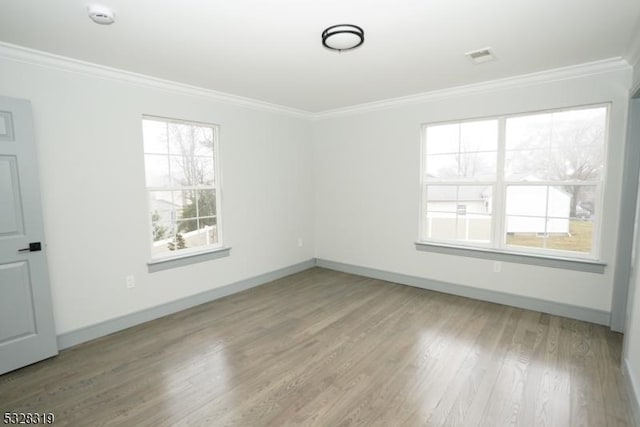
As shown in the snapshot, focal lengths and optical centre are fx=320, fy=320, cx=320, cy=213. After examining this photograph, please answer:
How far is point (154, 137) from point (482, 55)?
3400mm

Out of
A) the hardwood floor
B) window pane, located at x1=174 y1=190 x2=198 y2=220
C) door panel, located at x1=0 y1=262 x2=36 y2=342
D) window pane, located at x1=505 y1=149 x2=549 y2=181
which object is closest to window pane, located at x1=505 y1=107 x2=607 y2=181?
window pane, located at x1=505 y1=149 x2=549 y2=181

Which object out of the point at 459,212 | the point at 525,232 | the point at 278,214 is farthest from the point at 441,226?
the point at 278,214

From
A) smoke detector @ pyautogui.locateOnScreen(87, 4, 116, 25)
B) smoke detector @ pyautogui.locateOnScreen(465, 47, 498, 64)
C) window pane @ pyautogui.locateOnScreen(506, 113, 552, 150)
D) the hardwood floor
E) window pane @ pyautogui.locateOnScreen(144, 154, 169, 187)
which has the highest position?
smoke detector @ pyautogui.locateOnScreen(465, 47, 498, 64)

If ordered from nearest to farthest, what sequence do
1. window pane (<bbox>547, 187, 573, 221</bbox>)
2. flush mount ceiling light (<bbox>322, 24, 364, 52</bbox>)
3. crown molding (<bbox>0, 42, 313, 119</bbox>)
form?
flush mount ceiling light (<bbox>322, 24, 364, 52</bbox>) < crown molding (<bbox>0, 42, 313, 119</bbox>) < window pane (<bbox>547, 187, 573, 221</bbox>)

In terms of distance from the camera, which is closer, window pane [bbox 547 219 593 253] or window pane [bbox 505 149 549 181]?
window pane [bbox 547 219 593 253]

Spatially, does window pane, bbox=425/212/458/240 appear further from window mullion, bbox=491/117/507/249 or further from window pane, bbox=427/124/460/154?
window pane, bbox=427/124/460/154

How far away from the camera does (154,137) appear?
3.54 m

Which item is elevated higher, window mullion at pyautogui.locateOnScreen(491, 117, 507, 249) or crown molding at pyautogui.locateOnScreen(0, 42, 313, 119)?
crown molding at pyautogui.locateOnScreen(0, 42, 313, 119)

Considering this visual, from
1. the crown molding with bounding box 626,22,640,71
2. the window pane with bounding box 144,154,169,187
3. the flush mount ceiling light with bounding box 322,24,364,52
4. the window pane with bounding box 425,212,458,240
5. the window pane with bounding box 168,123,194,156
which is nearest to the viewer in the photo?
the flush mount ceiling light with bounding box 322,24,364,52

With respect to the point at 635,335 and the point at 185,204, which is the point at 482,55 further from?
the point at 185,204

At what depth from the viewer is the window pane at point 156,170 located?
3.50 meters

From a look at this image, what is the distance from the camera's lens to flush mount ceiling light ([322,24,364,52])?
230 cm

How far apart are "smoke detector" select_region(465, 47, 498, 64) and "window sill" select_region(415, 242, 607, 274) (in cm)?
211

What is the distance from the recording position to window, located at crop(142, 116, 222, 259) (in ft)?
11.6
